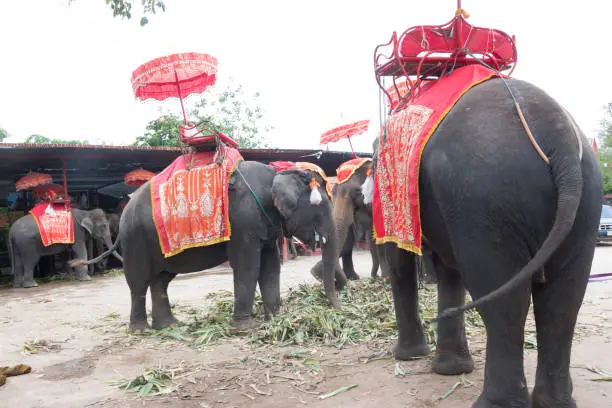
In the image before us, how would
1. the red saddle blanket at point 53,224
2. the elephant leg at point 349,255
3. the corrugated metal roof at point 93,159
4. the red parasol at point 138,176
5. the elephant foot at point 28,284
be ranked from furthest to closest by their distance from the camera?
the red parasol at point 138,176 → the corrugated metal roof at point 93,159 → the red saddle blanket at point 53,224 → the elephant foot at point 28,284 → the elephant leg at point 349,255

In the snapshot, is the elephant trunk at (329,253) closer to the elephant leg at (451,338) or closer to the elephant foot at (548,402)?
the elephant leg at (451,338)

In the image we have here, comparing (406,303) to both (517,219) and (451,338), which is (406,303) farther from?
(517,219)

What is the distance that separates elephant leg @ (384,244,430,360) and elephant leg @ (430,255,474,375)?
21 centimetres

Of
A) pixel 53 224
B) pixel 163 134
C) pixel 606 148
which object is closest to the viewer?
pixel 53 224

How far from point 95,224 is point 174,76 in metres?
7.79

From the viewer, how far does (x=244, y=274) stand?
18.6 feet

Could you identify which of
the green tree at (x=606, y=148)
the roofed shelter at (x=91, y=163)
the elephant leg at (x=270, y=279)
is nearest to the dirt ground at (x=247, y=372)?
the elephant leg at (x=270, y=279)

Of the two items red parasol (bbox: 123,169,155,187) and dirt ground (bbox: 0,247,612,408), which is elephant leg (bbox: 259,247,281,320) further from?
red parasol (bbox: 123,169,155,187)

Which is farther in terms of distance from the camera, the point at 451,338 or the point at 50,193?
the point at 50,193

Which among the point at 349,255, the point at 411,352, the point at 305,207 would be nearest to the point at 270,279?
the point at 305,207

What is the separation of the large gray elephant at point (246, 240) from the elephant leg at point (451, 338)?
7.21 ft

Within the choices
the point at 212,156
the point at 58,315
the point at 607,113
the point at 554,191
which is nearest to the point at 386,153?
the point at 554,191

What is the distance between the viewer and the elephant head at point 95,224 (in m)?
13.7

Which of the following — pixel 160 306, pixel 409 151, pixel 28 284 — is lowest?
pixel 28 284
